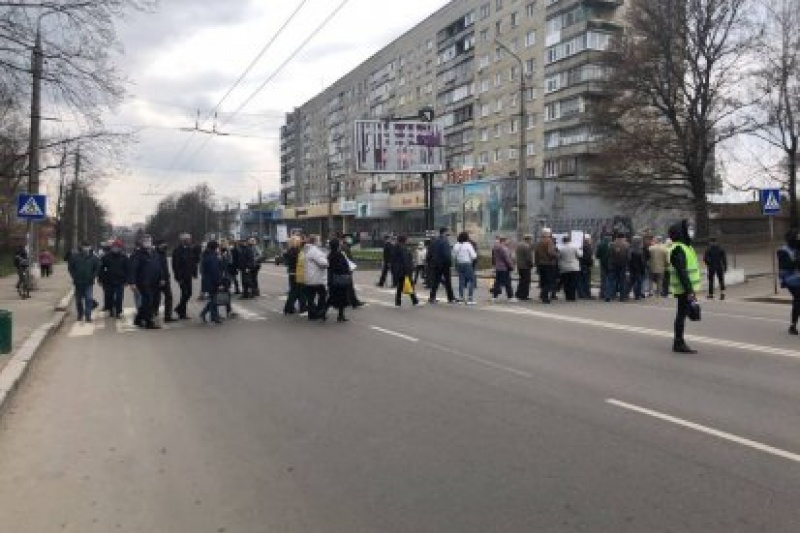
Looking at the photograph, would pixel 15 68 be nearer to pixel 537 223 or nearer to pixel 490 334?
pixel 490 334

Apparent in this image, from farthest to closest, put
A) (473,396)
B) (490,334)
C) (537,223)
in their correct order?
(537,223) < (490,334) < (473,396)

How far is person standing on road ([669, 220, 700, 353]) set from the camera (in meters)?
11.1

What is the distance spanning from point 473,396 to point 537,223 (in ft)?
137

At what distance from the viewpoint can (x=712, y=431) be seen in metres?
6.66

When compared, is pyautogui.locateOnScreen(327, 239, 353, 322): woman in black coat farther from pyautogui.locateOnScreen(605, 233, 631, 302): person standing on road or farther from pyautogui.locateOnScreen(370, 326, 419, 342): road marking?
pyautogui.locateOnScreen(605, 233, 631, 302): person standing on road

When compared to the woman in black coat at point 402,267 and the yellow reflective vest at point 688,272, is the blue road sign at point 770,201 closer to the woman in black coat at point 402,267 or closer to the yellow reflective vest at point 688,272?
the woman in black coat at point 402,267

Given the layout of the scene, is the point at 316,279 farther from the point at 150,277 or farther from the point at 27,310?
the point at 27,310

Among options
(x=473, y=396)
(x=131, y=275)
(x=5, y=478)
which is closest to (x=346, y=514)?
(x=5, y=478)

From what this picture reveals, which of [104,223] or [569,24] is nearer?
[569,24]

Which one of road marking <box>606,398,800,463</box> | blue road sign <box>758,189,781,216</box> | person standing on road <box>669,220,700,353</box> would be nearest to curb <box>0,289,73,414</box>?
road marking <box>606,398,800,463</box>

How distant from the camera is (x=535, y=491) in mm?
5211

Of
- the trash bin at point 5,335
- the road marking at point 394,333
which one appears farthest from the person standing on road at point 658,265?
→ the trash bin at point 5,335

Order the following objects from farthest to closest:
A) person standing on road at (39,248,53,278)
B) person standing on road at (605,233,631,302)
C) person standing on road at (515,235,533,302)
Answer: person standing on road at (39,248,53,278) → person standing on road at (515,235,533,302) → person standing on road at (605,233,631,302)

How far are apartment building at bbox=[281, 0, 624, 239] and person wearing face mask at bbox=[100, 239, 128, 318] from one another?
30.4 m
